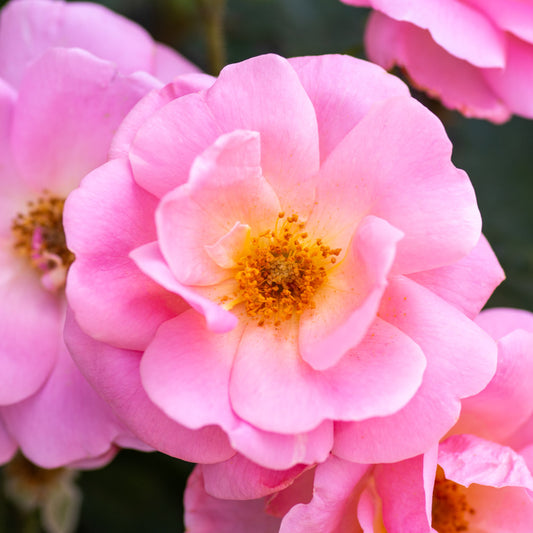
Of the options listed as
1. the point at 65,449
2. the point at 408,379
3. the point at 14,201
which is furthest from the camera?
the point at 14,201

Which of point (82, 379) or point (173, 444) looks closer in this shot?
point (173, 444)

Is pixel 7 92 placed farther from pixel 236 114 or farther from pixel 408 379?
pixel 408 379

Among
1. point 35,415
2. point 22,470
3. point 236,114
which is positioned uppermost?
point 236,114

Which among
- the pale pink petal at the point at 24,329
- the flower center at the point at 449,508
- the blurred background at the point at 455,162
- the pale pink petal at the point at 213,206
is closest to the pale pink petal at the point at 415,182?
the pale pink petal at the point at 213,206

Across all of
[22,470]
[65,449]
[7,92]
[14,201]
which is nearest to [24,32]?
[7,92]

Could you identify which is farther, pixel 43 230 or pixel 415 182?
pixel 43 230

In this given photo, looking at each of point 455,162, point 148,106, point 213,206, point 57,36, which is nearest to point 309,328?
point 213,206

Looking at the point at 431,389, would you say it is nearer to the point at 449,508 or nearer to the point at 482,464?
the point at 482,464
